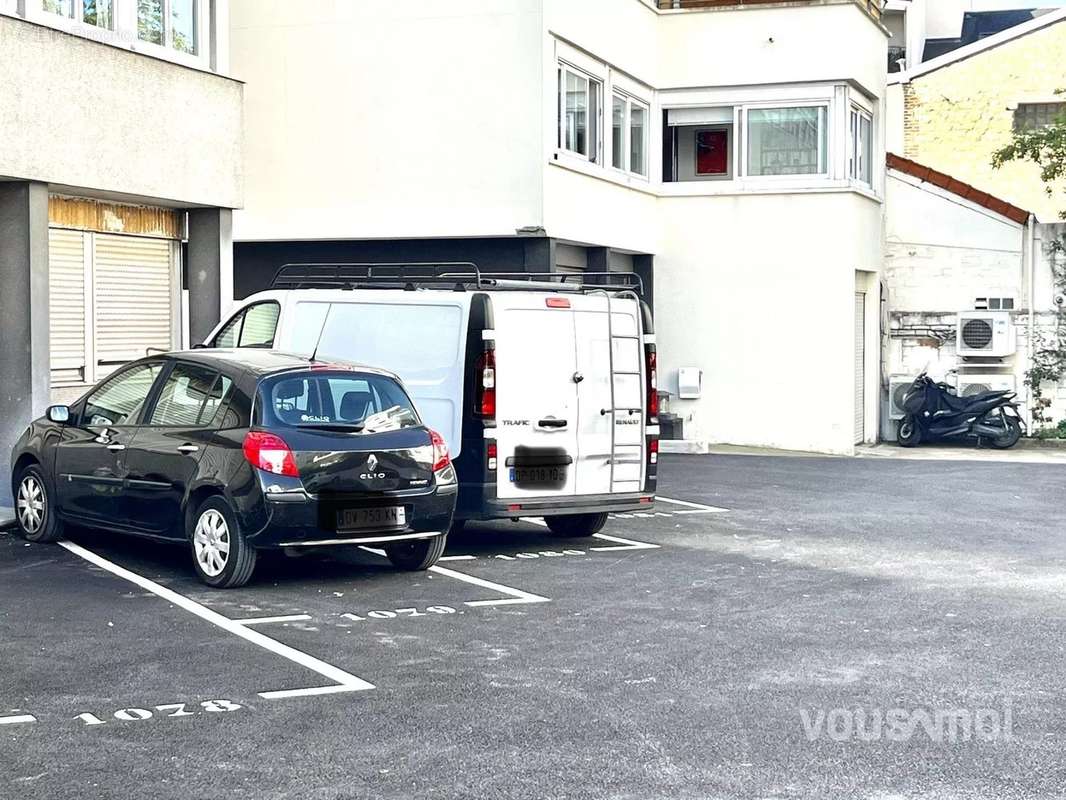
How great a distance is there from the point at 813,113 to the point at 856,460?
18.1 ft

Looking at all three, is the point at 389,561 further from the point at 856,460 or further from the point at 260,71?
the point at 856,460

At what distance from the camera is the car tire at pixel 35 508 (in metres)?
13.4

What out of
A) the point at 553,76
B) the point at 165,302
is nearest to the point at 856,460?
the point at 553,76

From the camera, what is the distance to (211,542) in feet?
38.2

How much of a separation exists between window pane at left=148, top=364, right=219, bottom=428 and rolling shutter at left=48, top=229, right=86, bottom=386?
4.04 metres

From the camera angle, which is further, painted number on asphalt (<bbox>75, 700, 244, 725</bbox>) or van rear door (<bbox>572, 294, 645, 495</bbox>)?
van rear door (<bbox>572, 294, 645, 495</bbox>)

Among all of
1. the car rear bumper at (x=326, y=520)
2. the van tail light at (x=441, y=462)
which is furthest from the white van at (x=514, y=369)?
the car rear bumper at (x=326, y=520)

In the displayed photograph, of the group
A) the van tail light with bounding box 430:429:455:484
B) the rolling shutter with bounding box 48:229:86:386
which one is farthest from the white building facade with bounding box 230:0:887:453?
the van tail light with bounding box 430:429:455:484

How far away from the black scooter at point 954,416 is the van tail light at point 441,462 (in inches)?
663

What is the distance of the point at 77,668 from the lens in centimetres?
888

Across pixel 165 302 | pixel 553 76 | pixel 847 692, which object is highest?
pixel 553 76

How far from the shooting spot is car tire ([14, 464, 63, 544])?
13398 mm

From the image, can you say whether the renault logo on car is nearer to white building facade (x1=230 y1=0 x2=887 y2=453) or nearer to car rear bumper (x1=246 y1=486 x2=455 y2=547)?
car rear bumper (x1=246 y1=486 x2=455 y2=547)

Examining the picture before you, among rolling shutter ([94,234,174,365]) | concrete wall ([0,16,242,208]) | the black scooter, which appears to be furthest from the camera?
the black scooter
